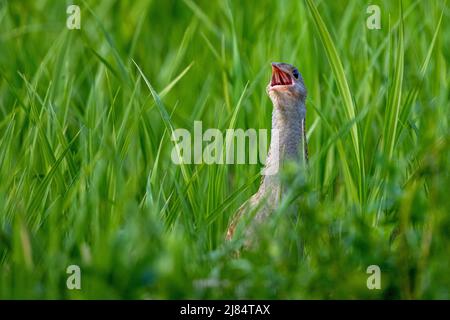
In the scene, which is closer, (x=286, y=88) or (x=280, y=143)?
(x=280, y=143)

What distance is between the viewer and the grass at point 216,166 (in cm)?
295

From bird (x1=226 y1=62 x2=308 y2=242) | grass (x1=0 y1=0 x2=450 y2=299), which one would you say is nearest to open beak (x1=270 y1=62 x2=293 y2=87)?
bird (x1=226 y1=62 x2=308 y2=242)

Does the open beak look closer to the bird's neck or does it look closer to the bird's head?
the bird's head

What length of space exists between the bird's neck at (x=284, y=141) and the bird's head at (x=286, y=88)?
0.02 meters

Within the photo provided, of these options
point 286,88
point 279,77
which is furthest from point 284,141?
point 279,77

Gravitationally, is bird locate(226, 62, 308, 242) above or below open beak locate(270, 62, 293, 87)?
below

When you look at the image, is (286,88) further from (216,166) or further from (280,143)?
(216,166)

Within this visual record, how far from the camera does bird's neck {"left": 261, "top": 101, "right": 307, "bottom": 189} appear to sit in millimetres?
3658

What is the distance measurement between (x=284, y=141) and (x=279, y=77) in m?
0.35

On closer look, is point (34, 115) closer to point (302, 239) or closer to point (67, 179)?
point (67, 179)

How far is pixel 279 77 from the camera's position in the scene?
13.0 ft

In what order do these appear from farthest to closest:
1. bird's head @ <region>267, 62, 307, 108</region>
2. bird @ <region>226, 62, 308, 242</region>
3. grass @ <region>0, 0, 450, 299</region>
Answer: bird's head @ <region>267, 62, 307, 108</region> < bird @ <region>226, 62, 308, 242</region> < grass @ <region>0, 0, 450, 299</region>

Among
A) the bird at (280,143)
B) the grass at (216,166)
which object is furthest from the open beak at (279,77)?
the grass at (216,166)

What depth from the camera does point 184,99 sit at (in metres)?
5.21
